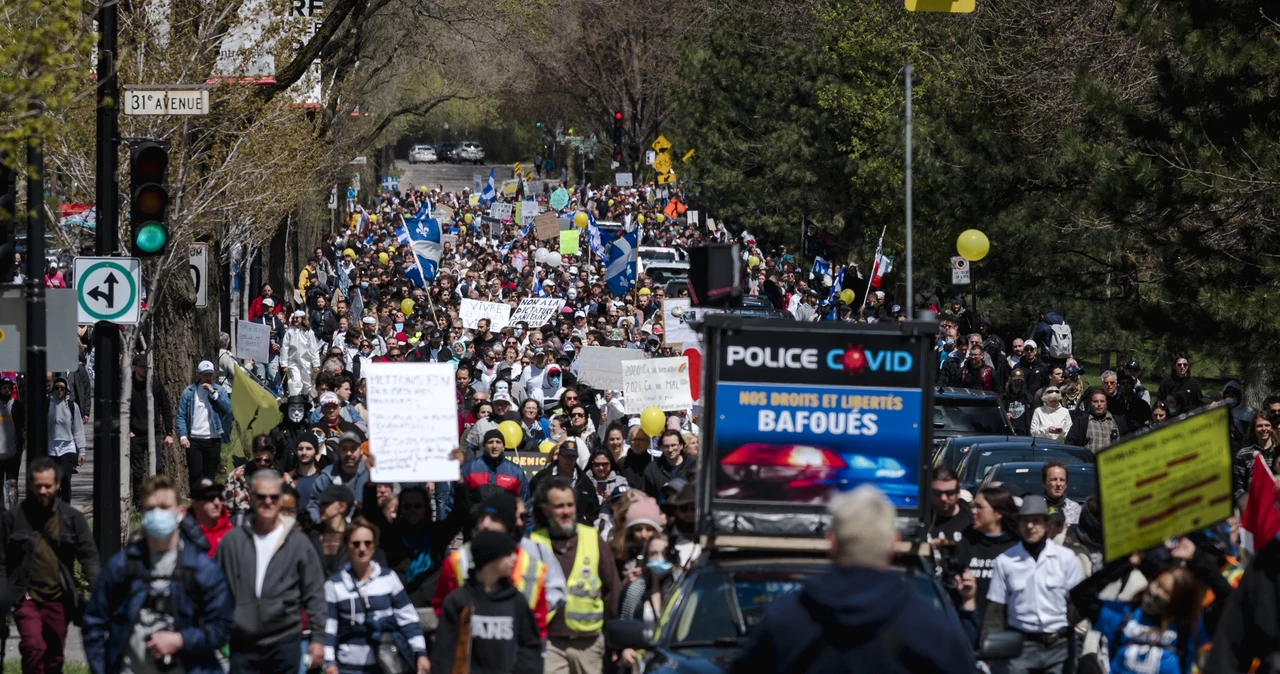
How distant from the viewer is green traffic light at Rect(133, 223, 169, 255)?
12.4 meters

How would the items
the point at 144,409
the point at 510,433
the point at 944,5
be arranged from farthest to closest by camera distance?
the point at 144,409, the point at 510,433, the point at 944,5

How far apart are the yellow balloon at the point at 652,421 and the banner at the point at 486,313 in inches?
455

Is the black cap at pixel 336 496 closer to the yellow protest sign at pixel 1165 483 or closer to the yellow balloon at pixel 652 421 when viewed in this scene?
the yellow protest sign at pixel 1165 483

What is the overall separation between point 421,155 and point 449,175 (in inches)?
378

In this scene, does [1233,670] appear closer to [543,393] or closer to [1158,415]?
[1158,415]

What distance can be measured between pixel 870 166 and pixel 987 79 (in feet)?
29.5

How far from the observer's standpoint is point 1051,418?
65.2 feet

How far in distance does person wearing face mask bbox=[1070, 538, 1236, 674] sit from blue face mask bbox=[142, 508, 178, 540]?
13.9ft

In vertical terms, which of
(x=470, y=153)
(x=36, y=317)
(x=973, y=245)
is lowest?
(x=36, y=317)

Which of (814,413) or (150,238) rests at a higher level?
(150,238)

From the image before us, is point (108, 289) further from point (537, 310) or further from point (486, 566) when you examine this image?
point (537, 310)

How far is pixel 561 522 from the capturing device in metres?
9.78

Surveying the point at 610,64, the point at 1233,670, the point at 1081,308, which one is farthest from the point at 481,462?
the point at 610,64

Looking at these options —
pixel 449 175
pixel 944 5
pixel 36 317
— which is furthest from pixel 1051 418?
pixel 449 175
